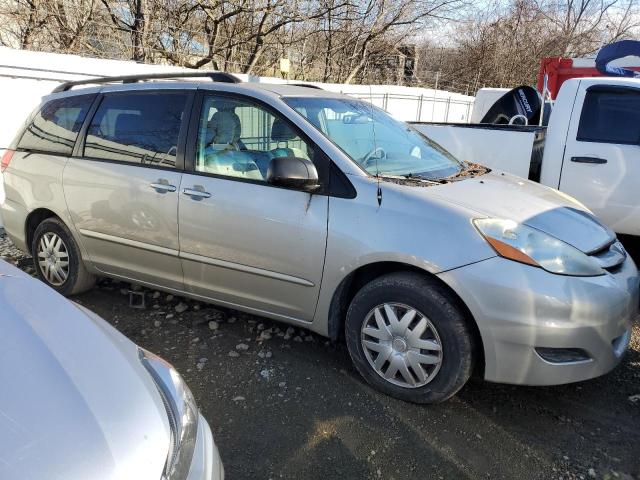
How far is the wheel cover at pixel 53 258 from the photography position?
13.0 ft

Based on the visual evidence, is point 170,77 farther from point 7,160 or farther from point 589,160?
point 589,160

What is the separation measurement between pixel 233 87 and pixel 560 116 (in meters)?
3.43

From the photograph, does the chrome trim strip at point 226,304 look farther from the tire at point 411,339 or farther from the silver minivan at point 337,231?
the tire at point 411,339

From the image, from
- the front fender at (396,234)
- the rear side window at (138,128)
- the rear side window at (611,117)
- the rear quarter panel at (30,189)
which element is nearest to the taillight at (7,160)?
the rear quarter panel at (30,189)

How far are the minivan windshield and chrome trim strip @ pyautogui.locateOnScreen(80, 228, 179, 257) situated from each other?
126 cm

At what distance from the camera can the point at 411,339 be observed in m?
2.60

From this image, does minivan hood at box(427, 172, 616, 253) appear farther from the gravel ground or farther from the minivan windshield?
the gravel ground

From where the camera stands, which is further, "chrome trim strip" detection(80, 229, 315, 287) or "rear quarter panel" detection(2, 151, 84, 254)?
"rear quarter panel" detection(2, 151, 84, 254)

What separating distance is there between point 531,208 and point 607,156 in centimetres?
254

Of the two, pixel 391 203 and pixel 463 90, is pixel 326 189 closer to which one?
pixel 391 203

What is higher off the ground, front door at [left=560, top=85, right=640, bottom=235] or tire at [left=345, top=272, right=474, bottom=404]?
front door at [left=560, top=85, right=640, bottom=235]

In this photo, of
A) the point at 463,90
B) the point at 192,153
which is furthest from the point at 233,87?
the point at 463,90

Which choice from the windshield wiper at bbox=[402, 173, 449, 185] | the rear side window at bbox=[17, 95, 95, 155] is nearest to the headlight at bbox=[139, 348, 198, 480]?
the windshield wiper at bbox=[402, 173, 449, 185]

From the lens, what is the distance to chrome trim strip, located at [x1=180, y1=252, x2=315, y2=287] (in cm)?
290
